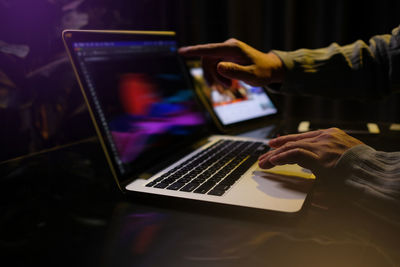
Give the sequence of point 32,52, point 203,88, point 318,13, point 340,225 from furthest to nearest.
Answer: point 318,13 → point 203,88 → point 32,52 → point 340,225

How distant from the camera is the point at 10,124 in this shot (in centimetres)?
92

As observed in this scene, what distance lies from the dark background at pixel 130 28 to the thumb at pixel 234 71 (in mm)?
449

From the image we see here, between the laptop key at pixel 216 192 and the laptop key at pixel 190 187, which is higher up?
the laptop key at pixel 216 192

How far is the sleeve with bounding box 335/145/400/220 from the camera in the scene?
49 cm

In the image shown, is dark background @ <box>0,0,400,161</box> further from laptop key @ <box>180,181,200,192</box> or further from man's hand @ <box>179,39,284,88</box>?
laptop key @ <box>180,181,200,192</box>

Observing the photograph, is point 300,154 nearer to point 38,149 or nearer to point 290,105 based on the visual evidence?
point 38,149

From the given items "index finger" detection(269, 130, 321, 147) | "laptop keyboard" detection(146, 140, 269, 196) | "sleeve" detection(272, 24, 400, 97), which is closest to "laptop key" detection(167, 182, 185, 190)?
"laptop keyboard" detection(146, 140, 269, 196)

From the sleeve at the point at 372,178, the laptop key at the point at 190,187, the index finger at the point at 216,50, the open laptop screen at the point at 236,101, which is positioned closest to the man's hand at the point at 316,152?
the sleeve at the point at 372,178

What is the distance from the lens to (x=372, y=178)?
0.52 meters

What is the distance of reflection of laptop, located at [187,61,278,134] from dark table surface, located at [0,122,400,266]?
52cm

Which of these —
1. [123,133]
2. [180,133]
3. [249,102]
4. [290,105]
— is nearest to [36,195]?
[123,133]

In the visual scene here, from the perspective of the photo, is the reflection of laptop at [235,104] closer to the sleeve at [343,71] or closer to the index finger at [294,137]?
the sleeve at [343,71]

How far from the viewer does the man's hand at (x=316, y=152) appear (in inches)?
21.7

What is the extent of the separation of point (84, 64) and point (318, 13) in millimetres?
1496
